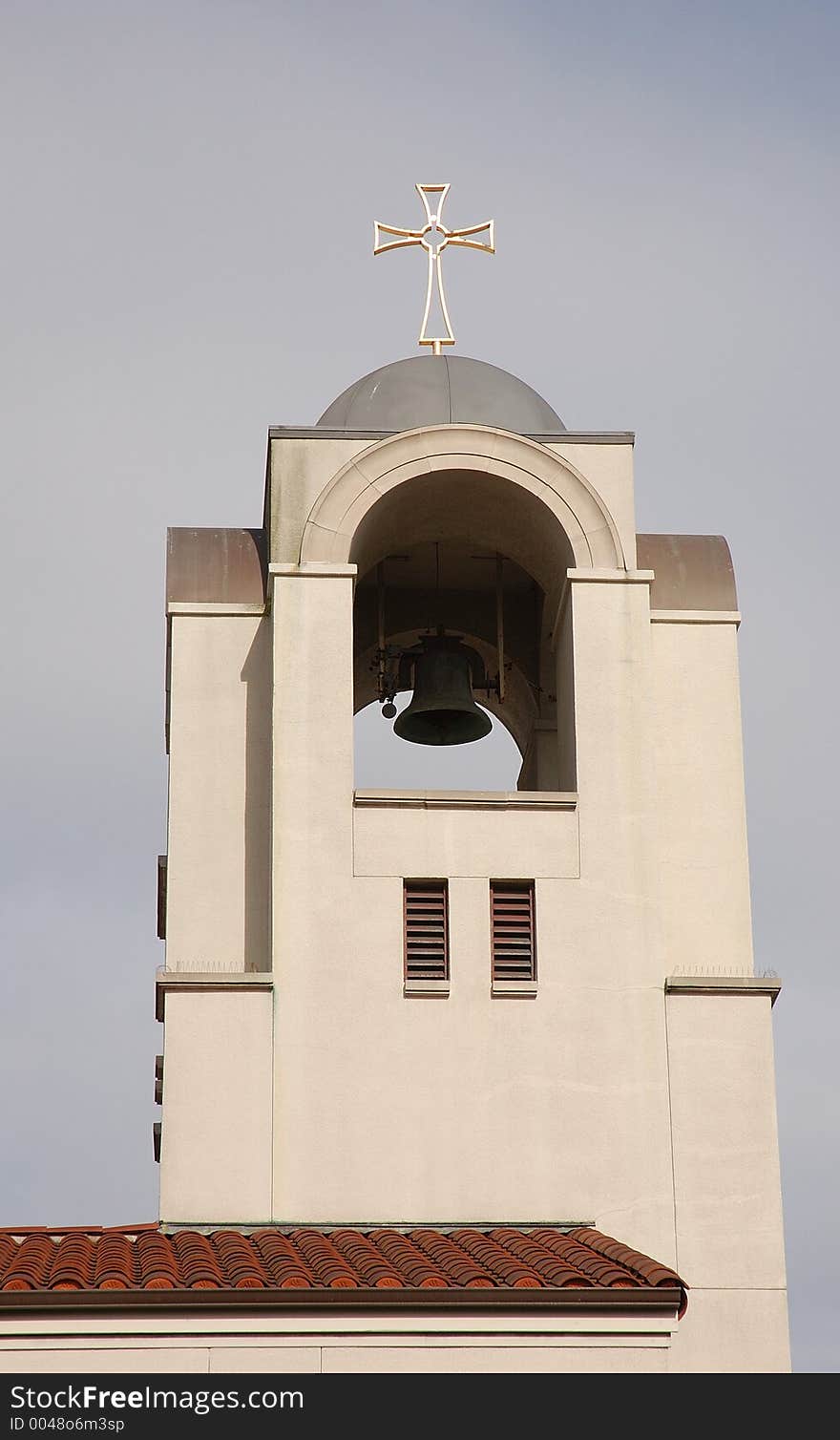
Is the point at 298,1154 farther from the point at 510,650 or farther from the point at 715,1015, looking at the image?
the point at 510,650

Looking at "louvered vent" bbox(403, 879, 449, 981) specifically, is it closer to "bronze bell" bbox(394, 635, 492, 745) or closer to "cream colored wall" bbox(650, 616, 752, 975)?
"cream colored wall" bbox(650, 616, 752, 975)

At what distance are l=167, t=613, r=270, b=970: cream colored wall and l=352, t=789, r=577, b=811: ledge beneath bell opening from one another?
1393 mm

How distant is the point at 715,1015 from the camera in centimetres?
2731

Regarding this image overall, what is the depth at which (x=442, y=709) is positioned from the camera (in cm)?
3069

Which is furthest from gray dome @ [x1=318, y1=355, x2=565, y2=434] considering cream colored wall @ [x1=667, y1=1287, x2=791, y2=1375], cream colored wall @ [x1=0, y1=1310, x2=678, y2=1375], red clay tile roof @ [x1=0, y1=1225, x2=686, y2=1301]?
cream colored wall @ [x1=0, y1=1310, x2=678, y2=1375]

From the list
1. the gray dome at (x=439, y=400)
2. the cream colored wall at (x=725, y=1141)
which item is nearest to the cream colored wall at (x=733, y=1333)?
the cream colored wall at (x=725, y=1141)

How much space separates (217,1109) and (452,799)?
394 cm

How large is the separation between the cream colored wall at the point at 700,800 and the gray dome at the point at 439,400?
9.29ft

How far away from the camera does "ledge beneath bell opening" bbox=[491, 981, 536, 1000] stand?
27203 mm

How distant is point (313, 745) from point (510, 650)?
433 centimetres

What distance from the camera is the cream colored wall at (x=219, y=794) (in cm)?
2814

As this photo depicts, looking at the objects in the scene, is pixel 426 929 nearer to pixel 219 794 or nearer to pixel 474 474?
pixel 219 794
